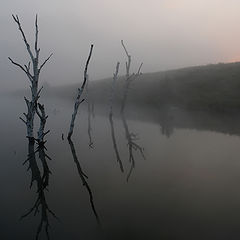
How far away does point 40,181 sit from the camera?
16609 mm

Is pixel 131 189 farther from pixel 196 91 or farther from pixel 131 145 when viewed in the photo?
pixel 196 91

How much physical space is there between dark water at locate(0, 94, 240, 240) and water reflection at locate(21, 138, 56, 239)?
0.15 meters

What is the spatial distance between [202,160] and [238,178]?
161 inches

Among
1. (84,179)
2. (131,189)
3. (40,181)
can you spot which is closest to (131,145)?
(84,179)

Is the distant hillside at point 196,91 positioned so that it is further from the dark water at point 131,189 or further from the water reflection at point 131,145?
the dark water at point 131,189

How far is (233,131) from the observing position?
1180 inches

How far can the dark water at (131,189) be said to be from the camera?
424 inches

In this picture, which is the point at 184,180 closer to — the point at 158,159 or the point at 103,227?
the point at 158,159

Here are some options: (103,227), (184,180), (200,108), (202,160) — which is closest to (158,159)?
(202,160)

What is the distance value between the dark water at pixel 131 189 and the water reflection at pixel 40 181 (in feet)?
0.50

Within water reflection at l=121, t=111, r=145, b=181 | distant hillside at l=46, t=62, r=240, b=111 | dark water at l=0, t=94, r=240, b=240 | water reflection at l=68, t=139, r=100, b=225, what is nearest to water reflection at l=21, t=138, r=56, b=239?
dark water at l=0, t=94, r=240, b=240

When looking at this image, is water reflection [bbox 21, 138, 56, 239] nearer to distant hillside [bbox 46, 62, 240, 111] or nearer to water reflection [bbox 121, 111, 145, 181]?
water reflection [bbox 121, 111, 145, 181]

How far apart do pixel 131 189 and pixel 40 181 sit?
15.6ft

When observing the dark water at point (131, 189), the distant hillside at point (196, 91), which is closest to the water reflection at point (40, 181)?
the dark water at point (131, 189)
